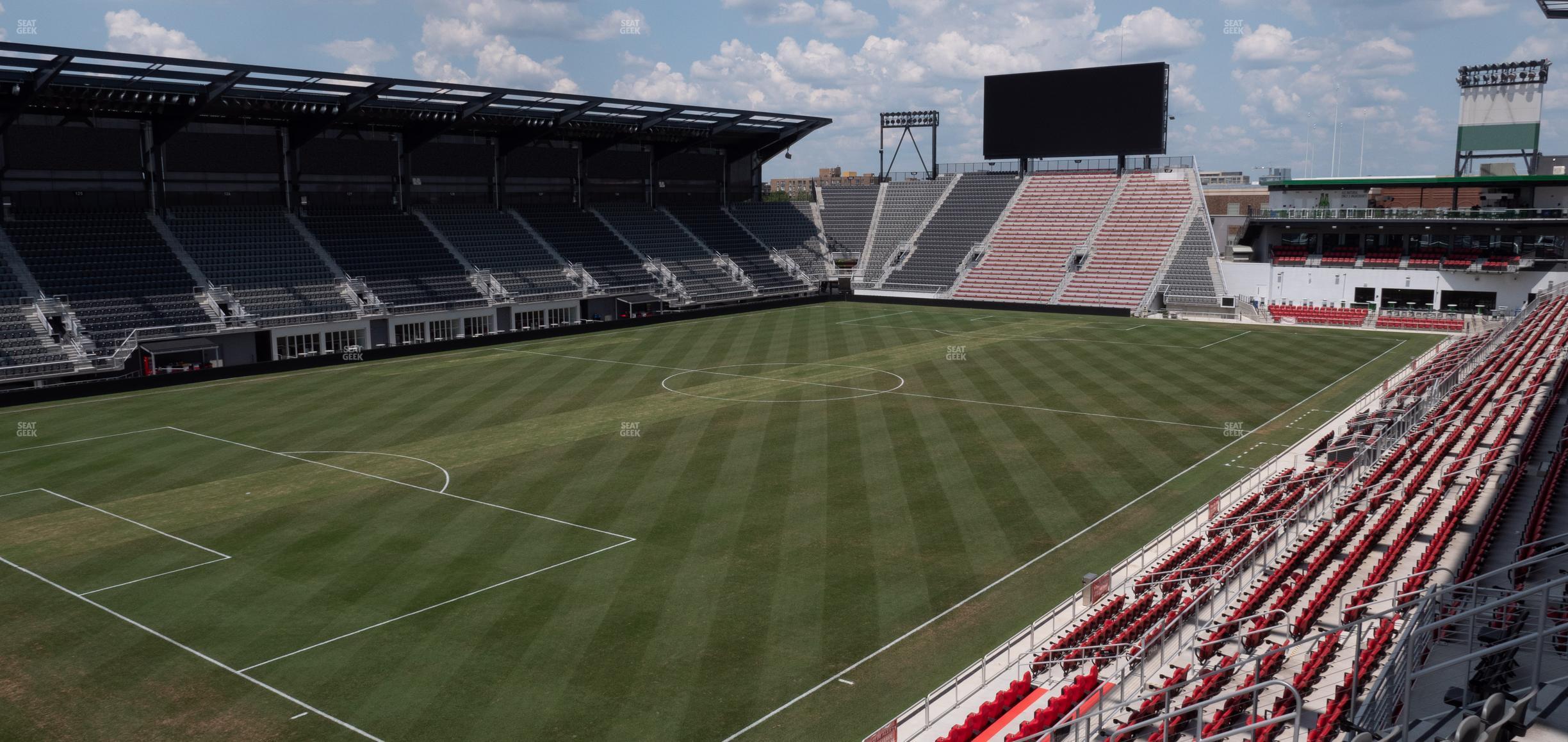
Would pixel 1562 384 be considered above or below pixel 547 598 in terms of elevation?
above

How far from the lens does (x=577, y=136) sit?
2586 inches

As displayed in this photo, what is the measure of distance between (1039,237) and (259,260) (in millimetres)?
49889

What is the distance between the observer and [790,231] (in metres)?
80.4

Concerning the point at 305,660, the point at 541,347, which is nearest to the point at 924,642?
the point at 305,660

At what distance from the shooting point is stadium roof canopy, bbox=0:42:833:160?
39.6m

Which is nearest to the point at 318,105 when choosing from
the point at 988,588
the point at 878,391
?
the point at 878,391

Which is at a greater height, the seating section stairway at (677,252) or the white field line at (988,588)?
the seating section stairway at (677,252)

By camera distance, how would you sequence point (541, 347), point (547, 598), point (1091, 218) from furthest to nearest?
point (1091, 218)
point (541, 347)
point (547, 598)

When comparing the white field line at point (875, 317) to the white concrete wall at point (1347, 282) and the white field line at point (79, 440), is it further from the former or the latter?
the white field line at point (79, 440)

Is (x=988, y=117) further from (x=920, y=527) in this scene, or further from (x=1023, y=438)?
(x=920, y=527)

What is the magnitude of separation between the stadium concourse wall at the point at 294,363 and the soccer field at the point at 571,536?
5.67ft

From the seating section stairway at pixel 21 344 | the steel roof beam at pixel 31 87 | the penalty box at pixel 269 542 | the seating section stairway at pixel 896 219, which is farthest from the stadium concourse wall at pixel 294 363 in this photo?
the seating section stairway at pixel 896 219

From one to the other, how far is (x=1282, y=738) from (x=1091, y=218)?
6487 cm

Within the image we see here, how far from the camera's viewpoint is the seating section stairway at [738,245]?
71.2 m
